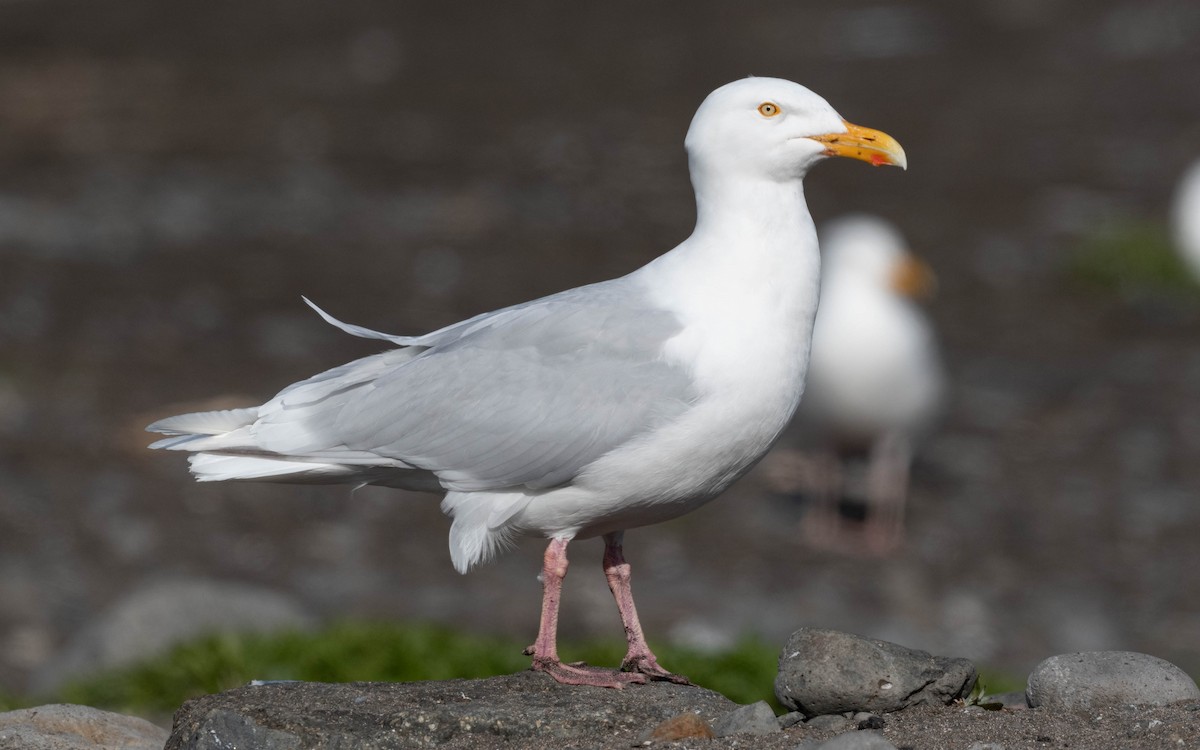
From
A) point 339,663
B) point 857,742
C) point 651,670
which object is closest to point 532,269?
point 339,663

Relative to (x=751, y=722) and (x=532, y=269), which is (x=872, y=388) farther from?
(x=751, y=722)

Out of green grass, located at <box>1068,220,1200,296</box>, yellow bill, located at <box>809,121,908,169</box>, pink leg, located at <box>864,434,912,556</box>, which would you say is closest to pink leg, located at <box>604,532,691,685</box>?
yellow bill, located at <box>809,121,908,169</box>

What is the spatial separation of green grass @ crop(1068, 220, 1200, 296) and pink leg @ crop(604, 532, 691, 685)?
10374 millimetres

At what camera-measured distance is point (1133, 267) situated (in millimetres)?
14977

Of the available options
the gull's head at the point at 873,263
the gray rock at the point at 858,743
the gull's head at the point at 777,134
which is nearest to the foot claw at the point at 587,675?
the gray rock at the point at 858,743

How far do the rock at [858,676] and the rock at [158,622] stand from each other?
4.20m

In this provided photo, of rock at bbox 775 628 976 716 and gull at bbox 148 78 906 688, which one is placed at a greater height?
gull at bbox 148 78 906 688

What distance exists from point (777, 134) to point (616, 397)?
1067 mm

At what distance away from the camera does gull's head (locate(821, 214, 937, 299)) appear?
39.7 ft

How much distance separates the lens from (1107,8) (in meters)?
23.5

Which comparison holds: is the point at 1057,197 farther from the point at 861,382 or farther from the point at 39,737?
the point at 39,737

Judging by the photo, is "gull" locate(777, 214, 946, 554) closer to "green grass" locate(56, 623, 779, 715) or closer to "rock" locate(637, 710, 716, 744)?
"green grass" locate(56, 623, 779, 715)

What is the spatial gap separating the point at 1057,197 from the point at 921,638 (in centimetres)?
881

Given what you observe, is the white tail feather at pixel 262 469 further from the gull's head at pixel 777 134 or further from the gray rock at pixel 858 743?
the gray rock at pixel 858 743
